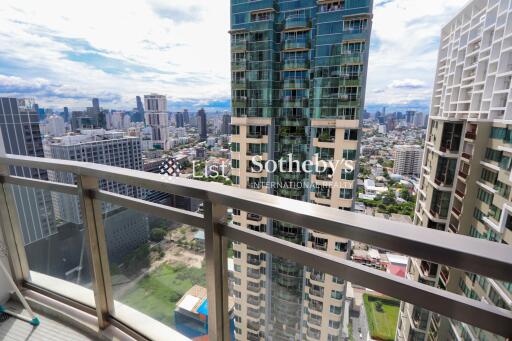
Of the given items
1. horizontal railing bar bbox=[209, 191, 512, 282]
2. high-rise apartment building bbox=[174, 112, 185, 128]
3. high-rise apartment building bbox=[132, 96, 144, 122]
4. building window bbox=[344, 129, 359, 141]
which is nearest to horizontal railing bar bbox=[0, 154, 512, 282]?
horizontal railing bar bbox=[209, 191, 512, 282]

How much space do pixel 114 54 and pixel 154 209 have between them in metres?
4.04

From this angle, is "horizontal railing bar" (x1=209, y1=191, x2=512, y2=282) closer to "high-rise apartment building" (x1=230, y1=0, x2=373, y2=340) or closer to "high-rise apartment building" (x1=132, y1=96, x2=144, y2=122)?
"high-rise apartment building" (x1=132, y1=96, x2=144, y2=122)

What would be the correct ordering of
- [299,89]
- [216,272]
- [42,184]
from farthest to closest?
[299,89]
[42,184]
[216,272]

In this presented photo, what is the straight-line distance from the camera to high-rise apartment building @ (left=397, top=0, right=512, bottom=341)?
1.98 ft

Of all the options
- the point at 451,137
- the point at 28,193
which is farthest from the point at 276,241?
the point at 451,137

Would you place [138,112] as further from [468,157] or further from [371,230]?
[468,157]

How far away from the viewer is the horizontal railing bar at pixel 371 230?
0.45 meters

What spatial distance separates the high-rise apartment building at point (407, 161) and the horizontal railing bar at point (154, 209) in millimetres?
13163

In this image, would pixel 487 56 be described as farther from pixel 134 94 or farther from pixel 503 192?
pixel 134 94

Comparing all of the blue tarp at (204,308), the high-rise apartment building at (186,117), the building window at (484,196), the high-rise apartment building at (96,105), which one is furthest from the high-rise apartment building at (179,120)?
the building window at (484,196)

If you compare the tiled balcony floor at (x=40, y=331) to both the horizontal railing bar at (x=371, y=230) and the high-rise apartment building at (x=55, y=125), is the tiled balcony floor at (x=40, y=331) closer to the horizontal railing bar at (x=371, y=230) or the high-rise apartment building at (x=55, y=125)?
the horizontal railing bar at (x=371, y=230)

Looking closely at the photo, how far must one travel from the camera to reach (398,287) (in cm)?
57

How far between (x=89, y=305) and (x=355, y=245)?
4.98 feet

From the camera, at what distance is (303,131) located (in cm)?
912
